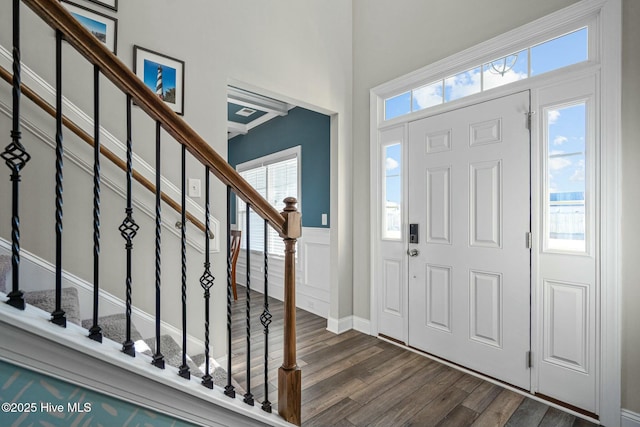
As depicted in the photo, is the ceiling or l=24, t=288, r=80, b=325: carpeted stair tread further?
the ceiling

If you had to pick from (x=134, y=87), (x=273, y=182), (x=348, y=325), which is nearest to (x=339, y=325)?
(x=348, y=325)

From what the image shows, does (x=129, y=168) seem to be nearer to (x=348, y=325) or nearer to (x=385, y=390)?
(x=385, y=390)

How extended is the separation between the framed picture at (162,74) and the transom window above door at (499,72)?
189 centimetres

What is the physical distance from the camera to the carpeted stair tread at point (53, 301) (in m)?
1.36

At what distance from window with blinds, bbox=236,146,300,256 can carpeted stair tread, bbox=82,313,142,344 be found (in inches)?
96.2

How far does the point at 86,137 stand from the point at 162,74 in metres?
0.68

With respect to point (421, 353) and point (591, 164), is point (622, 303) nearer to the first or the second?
point (591, 164)

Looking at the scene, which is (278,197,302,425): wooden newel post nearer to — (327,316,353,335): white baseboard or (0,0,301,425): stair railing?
(0,0,301,425): stair railing

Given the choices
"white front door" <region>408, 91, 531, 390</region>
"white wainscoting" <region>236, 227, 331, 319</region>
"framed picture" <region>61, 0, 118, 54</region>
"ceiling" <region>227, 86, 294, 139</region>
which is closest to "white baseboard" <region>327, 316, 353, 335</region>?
"white wainscoting" <region>236, 227, 331, 319</region>

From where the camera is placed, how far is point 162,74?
2092 mm

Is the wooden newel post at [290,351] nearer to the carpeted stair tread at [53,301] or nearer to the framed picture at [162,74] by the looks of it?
the carpeted stair tread at [53,301]

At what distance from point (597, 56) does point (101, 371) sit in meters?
2.88

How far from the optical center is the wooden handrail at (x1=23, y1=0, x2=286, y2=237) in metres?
0.88

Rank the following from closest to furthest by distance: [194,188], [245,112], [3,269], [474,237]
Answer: [3,269] → [194,188] → [474,237] → [245,112]
